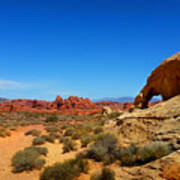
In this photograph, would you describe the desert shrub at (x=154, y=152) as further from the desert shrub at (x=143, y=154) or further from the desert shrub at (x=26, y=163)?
the desert shrub at (x=26, y=163)

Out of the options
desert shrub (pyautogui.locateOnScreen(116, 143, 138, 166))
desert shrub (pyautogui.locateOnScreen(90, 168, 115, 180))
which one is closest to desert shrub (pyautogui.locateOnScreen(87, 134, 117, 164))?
desert shrub (pyautogui.locateOnScreen(116, 143, 138, 166))

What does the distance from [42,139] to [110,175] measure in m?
7.84

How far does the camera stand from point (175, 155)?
4.38 metres

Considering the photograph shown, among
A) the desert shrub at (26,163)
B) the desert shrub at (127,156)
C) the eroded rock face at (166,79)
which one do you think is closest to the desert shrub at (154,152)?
the desert shrub at (127,156)

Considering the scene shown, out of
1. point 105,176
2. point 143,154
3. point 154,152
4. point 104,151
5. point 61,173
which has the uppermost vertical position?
point 154,152

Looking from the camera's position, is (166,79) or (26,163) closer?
(26,163)

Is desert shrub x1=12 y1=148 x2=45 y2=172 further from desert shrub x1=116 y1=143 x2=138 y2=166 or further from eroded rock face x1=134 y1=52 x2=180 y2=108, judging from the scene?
eroded rock face x1=134 y1=52 x2=180 y2=108

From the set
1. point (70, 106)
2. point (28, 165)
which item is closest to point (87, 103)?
point (70, 106)

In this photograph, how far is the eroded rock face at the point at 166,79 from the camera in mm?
10961

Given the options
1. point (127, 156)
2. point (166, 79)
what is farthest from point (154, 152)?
point (166, 79)

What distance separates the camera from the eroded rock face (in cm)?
1096

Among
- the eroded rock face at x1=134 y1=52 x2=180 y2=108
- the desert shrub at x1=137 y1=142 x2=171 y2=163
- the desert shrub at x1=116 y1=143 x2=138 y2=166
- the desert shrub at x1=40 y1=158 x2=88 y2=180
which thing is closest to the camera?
the desert shrub at x1=137 y1=142 x2=171 y2=163

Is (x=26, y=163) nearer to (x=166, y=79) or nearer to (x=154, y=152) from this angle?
(x=154, y=152)

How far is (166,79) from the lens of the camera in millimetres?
11922
